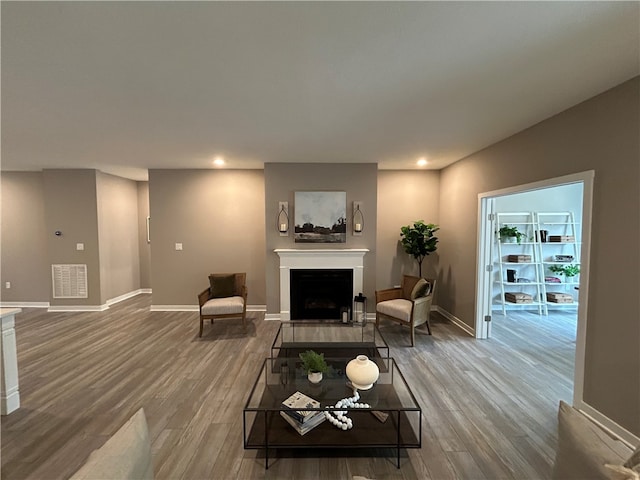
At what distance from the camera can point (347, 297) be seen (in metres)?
4.79

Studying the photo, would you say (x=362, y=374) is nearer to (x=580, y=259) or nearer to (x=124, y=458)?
(x=124, y=458)

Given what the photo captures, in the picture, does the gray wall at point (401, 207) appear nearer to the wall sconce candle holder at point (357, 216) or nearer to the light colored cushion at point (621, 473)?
the wall sconce candle holder at point (357, 216)

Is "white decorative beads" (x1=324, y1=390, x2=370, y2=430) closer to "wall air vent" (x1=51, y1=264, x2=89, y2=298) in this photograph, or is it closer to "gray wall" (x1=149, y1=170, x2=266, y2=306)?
"gray wall" (x1=149, y1=170, x2=266, y2=306)

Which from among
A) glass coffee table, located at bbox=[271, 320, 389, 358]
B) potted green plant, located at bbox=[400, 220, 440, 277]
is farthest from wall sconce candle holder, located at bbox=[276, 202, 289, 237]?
potted green plant, located at bbox=[400, 220, 440, 277]

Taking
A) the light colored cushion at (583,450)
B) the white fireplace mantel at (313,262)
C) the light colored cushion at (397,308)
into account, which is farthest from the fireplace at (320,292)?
the light colored cushion at (583,450)

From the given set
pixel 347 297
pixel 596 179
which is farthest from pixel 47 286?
pixel 596 179

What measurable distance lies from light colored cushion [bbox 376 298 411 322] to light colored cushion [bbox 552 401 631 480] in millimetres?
2725

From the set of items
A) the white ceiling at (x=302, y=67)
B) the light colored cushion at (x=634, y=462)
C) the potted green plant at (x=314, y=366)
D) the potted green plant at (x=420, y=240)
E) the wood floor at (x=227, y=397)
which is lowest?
the wood floor at (x=227, y=397)

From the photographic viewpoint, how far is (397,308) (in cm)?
403

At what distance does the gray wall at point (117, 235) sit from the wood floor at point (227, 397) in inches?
46.8

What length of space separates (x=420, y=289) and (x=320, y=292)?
64.3 inches

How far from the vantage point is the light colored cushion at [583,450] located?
38.4 inches

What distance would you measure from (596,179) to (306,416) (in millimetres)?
2890

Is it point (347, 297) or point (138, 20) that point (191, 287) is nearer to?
point (347, 297)
